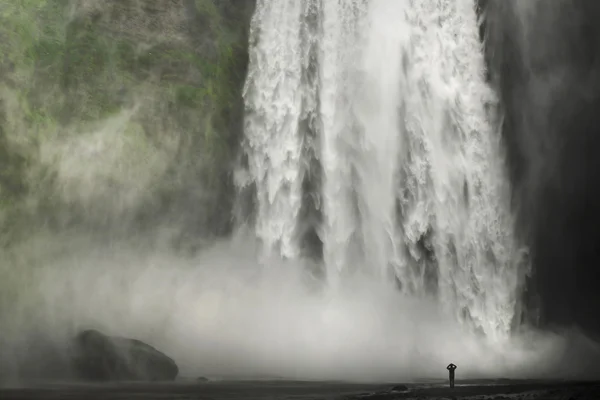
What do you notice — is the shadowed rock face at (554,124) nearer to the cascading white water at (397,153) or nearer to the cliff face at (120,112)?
the cascading white water at (397,153)

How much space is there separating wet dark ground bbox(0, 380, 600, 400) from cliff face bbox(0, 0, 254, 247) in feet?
23.9

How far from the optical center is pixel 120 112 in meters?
21.7

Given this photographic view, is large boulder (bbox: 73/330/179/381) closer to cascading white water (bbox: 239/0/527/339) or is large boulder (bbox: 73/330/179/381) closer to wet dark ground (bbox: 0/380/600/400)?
wet dark ground (bbox: 0/380/600/400)

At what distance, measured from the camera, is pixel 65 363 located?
1653 cm

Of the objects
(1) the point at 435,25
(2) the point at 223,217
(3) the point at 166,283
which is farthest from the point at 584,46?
(3) the point at 166,283

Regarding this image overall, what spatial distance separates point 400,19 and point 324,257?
7.78 metres

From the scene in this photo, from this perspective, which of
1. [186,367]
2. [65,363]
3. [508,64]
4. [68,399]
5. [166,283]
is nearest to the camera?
[68,399]

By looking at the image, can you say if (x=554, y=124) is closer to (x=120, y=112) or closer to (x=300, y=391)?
(x=120, y=112)

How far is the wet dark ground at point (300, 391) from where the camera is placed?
483 inches

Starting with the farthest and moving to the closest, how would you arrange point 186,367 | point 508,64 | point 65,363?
point 508,64, point 186,367, point 65,363

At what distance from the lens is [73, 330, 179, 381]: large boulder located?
644 inches

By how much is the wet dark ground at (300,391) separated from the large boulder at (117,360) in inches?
47.8

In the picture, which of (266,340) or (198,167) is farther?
(198,167)

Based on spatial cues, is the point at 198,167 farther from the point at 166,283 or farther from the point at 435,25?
the point at 435,25
